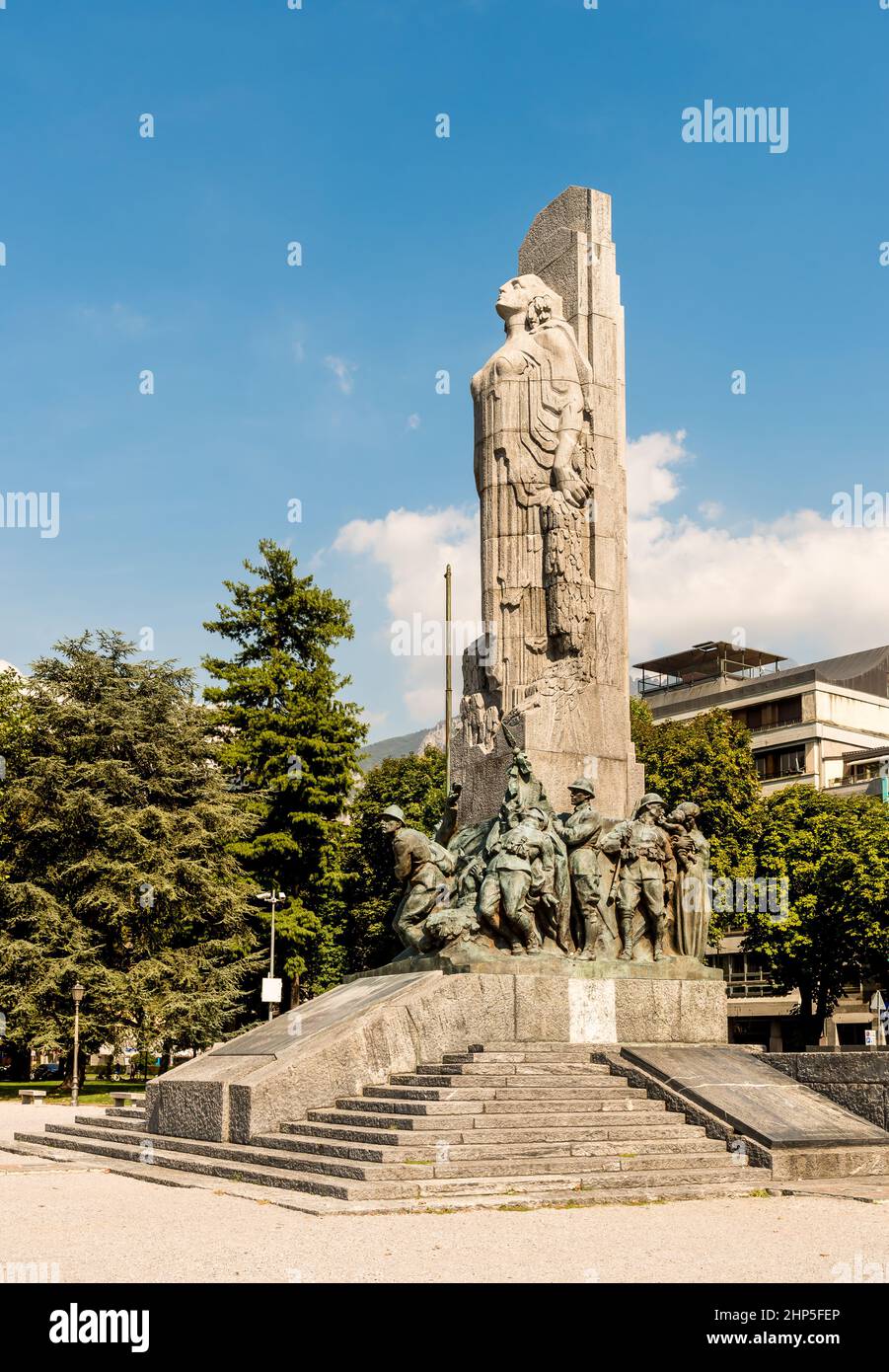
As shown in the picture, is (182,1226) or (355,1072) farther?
(355,1072)

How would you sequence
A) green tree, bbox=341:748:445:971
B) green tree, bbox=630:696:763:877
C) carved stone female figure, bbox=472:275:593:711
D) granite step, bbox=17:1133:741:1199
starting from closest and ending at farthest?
granite step, bbox=17:1133:741:1199 < carved stone female figure, bbox=472:275:593:711 < green tree, bbox=630:696:763:877 < green tree, bbox=341:748:445:971

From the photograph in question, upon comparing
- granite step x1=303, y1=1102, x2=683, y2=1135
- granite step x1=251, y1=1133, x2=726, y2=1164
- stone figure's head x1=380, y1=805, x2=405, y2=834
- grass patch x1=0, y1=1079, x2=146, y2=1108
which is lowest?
grass patch x1=0, y1=1079, x2=146, y2=1108

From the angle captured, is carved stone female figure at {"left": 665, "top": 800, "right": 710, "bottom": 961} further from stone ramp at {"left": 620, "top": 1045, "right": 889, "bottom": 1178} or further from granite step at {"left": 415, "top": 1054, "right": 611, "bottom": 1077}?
granite step at {"left": 415, "top": 1054, "right": 611, "bottom": 1077}

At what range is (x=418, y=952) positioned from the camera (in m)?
17.2

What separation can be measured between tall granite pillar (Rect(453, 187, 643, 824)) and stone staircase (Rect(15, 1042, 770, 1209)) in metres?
5.04

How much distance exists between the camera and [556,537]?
20.2 metres

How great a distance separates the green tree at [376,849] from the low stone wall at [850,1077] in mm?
26290

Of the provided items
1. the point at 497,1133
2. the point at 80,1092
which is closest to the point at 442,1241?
the point at 497,1133

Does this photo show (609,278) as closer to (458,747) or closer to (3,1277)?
(458,747)

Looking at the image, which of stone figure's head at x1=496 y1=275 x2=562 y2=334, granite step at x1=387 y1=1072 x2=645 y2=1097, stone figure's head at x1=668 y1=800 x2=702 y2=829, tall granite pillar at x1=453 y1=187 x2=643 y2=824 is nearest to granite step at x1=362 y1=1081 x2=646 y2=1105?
granite step at x1=387 y1=1072 x2=645 y2=1097

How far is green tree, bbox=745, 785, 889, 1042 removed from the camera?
39.4 m

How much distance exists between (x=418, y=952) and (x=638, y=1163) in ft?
16.7

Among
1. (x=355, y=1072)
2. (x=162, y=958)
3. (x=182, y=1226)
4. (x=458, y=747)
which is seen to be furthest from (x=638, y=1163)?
(x=162, y=958)

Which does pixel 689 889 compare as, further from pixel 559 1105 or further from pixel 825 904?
pixel 825 904
